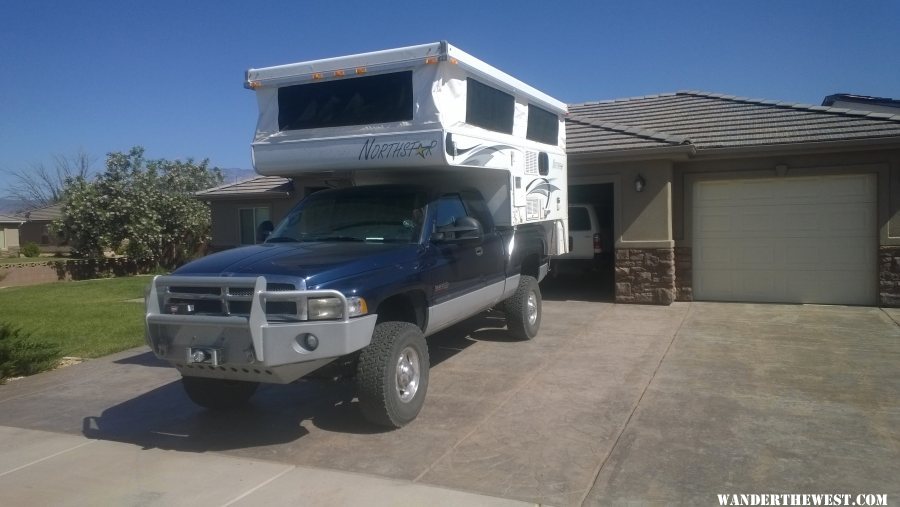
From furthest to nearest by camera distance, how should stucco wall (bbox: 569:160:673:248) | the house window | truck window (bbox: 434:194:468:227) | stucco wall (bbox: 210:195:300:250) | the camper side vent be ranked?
the house window
stucco wall (bbox: 210:195:300:250)
stucco wall (bbox: 569:160:673:248)
the camper side vent
truck window (bbox: 434:194:468:227)

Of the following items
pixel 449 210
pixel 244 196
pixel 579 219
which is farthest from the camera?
pixel 244 196

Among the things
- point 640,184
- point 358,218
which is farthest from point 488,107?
point 640,184

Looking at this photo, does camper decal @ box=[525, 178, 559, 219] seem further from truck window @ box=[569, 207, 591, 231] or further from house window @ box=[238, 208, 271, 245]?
house window @ box=[238, 208, 271, 245]

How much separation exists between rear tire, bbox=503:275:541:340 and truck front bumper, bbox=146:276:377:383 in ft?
13.1

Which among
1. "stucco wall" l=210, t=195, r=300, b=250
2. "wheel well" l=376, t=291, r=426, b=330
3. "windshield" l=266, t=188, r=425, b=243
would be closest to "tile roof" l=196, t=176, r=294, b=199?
"stucco wall" l=210, t=195, r=300, b=250

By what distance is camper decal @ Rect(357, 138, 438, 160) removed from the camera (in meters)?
6.93

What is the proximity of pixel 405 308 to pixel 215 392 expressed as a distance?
199 centimetres

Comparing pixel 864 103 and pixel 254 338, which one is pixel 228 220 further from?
pixel 864 103

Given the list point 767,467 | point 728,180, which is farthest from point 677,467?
point 728,180

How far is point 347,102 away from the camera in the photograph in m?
7.37

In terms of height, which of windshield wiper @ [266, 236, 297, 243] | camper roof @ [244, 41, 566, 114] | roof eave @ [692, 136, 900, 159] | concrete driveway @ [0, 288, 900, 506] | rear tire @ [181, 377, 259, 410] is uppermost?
camper roof @ [244, 41, 566, 114]

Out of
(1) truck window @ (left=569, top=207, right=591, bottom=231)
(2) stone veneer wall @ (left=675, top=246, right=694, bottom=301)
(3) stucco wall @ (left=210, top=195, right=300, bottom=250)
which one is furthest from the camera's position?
(3) stucco wall @ (left=210, top=195, right=300, bottom=250)

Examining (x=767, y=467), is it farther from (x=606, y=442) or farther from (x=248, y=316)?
Result: (x=248, y=316)

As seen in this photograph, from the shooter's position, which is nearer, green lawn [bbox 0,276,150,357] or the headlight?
the headlight
